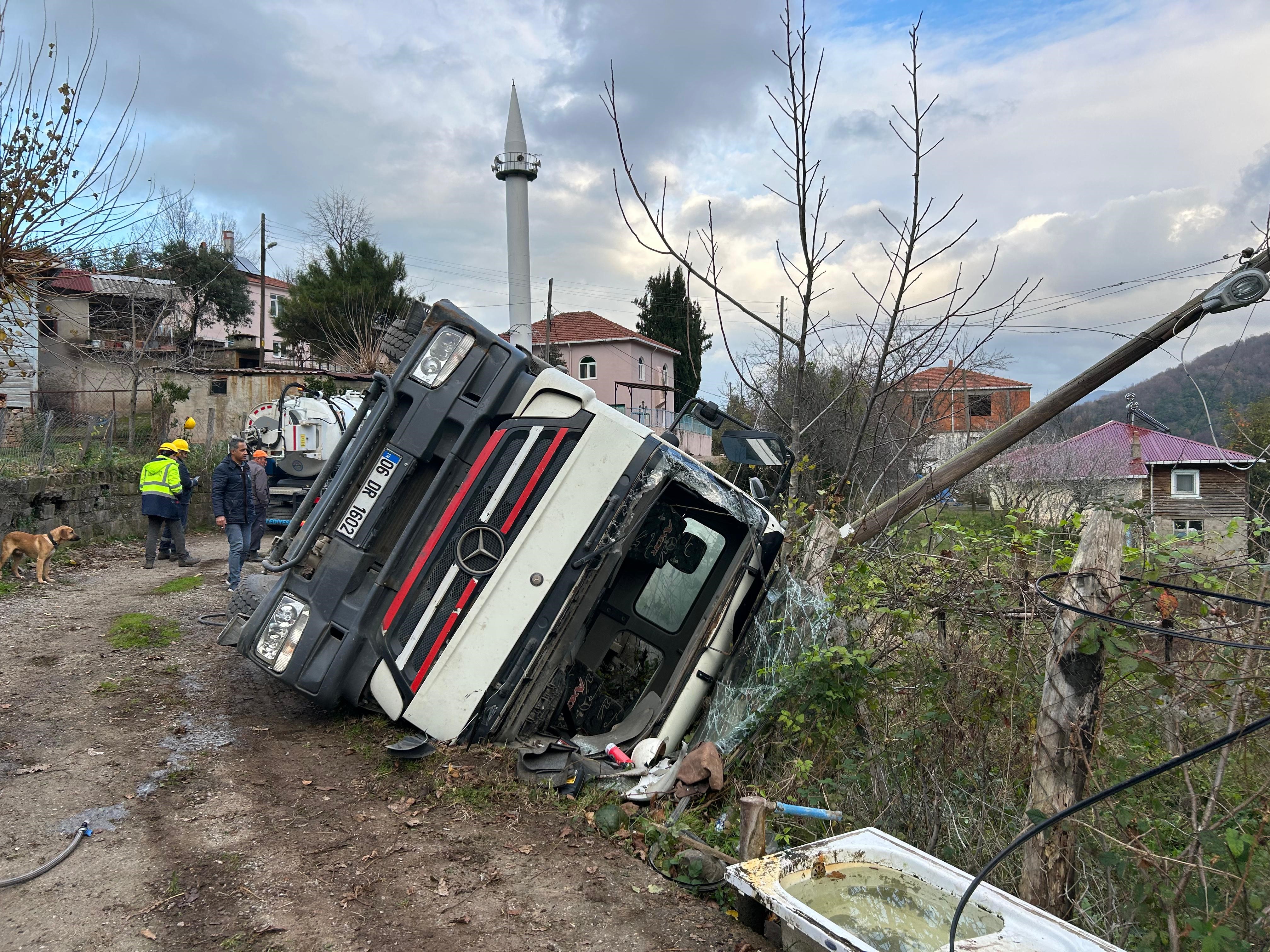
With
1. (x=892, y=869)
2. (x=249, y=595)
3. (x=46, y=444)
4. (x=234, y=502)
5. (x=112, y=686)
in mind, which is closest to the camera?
(x=892, y=869)

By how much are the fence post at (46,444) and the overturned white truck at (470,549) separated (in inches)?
391

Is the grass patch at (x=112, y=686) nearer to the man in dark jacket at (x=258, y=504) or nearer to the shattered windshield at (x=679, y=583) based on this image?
the shattered windshield at (x=679, y=583)

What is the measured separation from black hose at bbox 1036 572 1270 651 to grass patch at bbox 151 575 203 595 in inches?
356

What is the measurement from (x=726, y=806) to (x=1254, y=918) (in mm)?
2199

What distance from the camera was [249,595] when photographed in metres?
6.11

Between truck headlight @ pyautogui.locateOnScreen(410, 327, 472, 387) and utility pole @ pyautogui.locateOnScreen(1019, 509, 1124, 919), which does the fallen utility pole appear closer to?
utility pole @ pyautogui.locateOnScreen(1019, 509, 1124, 919)

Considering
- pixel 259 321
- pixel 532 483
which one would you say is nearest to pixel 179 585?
pixel 532 483

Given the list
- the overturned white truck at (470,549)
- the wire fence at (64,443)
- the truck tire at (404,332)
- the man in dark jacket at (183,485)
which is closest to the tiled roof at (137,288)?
the wire fence at (64,443)

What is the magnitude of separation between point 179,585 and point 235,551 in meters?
0.84

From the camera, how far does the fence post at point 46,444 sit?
12352 millimetres

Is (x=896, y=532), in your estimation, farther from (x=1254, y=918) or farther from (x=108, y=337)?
(x=108, y=337)

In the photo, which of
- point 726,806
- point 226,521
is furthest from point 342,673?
point 226,521

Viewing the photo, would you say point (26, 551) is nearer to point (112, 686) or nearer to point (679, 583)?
point (112, 686)

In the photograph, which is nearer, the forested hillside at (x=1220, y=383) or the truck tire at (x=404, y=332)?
the forested hillside at (x=1220, y=383)
